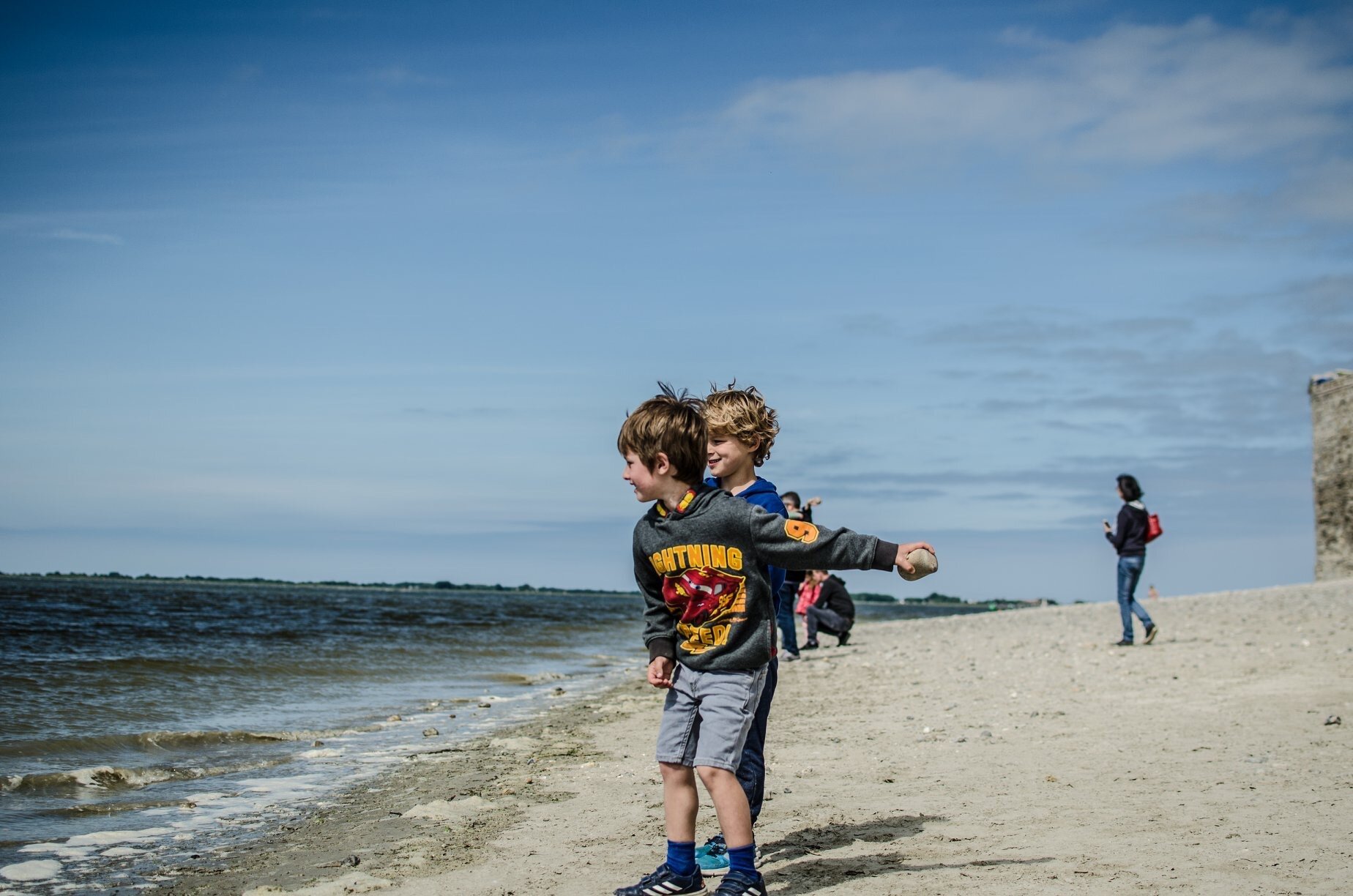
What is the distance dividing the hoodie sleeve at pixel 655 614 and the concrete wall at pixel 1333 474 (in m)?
34.9

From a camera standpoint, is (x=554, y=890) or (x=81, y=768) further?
(x=81, y=768)

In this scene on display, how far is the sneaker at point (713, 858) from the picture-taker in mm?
4105

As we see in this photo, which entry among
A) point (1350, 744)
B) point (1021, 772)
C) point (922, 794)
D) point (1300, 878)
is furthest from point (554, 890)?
point (1350, 744)

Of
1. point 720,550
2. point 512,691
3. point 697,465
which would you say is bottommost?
point 512,691

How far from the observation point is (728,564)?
355cm

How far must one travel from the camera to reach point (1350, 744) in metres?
5.98

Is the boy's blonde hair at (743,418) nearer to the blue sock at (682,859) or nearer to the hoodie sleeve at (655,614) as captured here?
Answer: the hoodie sleeve at (655,614)

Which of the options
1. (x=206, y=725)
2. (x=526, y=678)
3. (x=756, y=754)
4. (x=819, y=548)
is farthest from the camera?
(x=526, y=678)

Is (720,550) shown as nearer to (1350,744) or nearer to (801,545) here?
(801,545)

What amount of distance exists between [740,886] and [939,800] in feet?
6.56

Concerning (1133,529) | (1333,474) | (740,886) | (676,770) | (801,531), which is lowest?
(740,886)

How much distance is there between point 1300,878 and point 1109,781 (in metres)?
1.77

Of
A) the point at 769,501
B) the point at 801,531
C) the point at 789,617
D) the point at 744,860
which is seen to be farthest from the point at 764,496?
the point at 789,617

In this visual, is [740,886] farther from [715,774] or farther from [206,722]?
[206,722]
